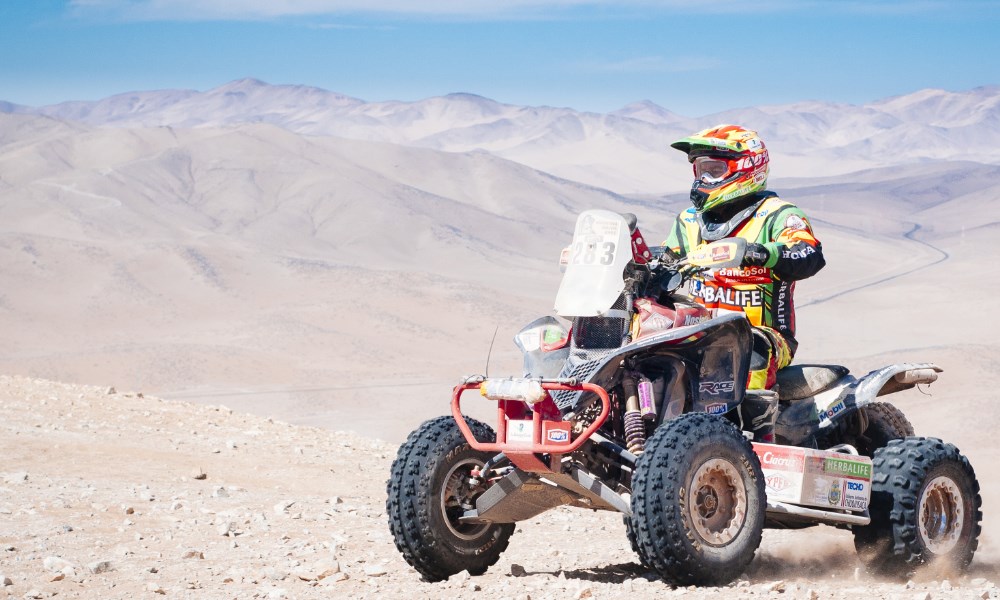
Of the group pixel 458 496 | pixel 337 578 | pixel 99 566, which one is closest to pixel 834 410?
pixel 458 496

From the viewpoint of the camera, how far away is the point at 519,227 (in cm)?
8450

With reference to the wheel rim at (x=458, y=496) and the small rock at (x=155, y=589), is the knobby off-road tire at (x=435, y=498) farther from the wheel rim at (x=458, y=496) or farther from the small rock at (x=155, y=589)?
the small rock at (x=155, y=589)

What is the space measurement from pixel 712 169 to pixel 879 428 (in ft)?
6.89

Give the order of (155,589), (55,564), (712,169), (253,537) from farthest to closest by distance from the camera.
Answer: (253,537) → (712,169) → (55,564) → (155,589)

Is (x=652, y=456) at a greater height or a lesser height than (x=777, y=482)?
greater

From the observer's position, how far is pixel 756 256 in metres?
7.45

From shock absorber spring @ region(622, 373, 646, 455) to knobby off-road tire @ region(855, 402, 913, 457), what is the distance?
2327mm

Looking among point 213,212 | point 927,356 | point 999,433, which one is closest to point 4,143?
point 213,212

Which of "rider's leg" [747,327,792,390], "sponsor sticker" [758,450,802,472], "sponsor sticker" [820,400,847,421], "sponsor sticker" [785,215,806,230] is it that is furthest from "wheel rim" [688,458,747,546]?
"sponsor sticker" [785,215,806,230]

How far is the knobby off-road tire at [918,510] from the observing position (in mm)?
7812

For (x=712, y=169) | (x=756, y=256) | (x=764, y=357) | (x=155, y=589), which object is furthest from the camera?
(x=712, y=169)

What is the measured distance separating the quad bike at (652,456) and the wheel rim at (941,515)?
11 mm

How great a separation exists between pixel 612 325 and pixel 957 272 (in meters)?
65.4

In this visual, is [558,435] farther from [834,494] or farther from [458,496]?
[834,494]
